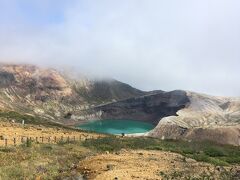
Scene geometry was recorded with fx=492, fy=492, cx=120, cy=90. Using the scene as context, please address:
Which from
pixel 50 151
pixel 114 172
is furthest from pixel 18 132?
pixel 114 172

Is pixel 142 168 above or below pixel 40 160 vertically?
below

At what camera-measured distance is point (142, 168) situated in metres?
39.8

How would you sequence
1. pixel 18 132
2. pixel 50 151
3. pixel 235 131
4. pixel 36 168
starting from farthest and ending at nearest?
1. pixel 235 131
2. pixel 18 132
3. pixel 50 151
4. pixel 36 168

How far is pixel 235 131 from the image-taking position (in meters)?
169

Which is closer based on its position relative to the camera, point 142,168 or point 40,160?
point 142,168

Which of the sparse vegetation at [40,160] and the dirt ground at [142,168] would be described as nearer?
the dirt ground at [142,168]

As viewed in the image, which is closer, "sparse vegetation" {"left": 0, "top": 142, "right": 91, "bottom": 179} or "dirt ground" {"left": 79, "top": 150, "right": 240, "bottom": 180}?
"dirt ground" {"left": 79, "top": 150, "right": 240, "bottom": 180}

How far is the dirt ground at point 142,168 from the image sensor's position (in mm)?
36219

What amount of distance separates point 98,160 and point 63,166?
3124 mm

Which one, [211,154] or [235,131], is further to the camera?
[235,131]

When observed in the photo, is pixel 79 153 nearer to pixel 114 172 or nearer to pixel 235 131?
pixel 114 172

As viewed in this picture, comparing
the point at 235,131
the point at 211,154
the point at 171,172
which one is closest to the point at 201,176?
the point at 171,172

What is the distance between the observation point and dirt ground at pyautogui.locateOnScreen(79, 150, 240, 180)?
3622cm

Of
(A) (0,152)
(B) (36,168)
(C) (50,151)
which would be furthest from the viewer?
(C) (50,151)
